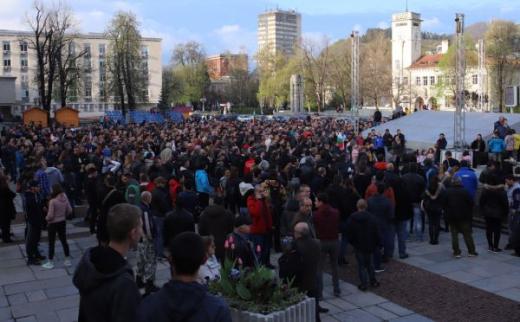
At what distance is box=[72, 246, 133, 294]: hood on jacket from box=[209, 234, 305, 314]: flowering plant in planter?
234 cm

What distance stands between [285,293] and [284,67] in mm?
76298

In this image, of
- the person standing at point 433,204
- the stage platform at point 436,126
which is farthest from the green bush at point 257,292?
the stage platform at point 436,126

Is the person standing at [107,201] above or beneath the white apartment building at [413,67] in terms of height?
beneath

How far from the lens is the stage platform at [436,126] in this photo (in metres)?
22.7

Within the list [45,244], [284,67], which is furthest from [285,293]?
[284,67]

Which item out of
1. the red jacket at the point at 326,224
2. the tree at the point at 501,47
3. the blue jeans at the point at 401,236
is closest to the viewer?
the red jacket at the point at 326,224

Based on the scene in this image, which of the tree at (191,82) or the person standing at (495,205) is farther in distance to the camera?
the tree at (191,82)

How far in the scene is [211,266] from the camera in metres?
6.25

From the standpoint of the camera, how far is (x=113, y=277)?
10.3 ft

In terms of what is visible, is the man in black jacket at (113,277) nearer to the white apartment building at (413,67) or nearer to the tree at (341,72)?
the tree at (341,72)

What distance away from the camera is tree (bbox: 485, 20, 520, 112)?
56375 millimetres

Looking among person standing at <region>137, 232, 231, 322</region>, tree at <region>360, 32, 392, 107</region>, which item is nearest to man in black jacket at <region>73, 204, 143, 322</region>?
person standing at <region>137, 232, 231, 322</region>

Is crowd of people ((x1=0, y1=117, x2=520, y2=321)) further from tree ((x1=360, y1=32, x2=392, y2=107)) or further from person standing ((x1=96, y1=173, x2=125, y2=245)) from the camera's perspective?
tree ((x1=360, y1=32, x2=392, y2=107))

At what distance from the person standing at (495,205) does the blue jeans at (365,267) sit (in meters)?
3.18
